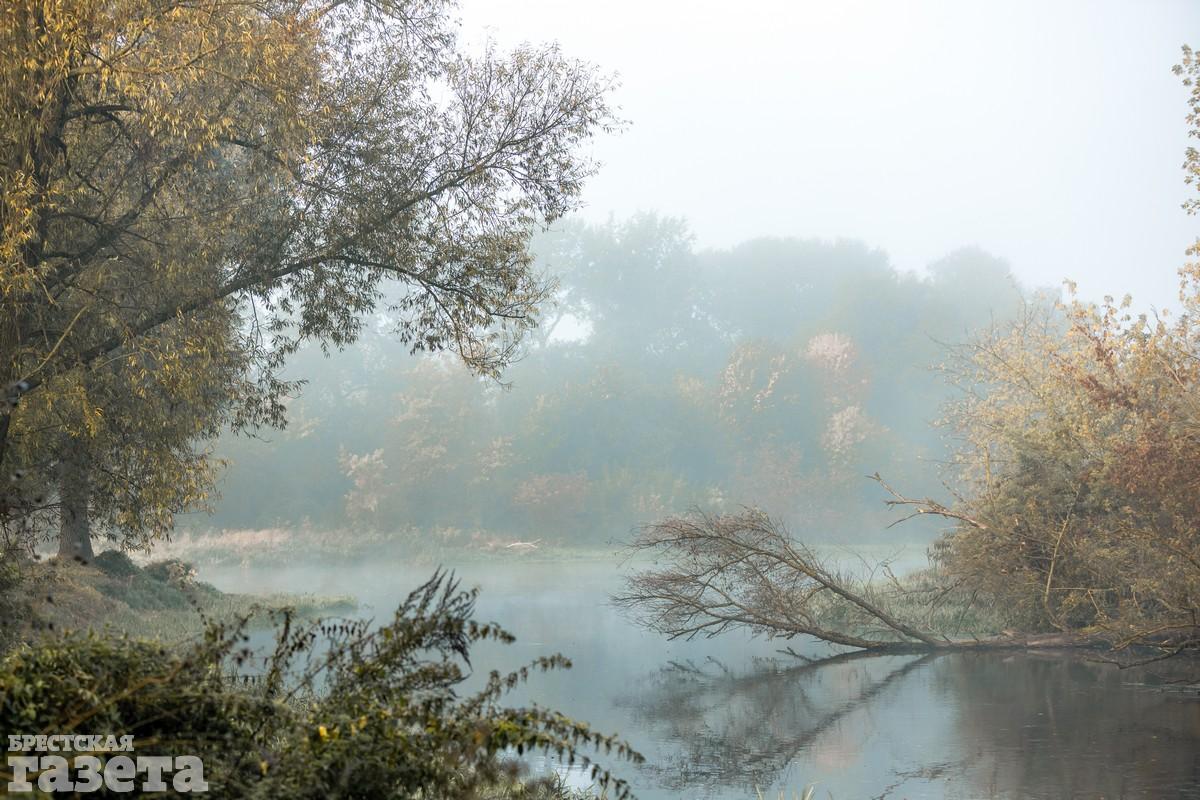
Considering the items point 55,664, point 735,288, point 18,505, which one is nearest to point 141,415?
point 18,505

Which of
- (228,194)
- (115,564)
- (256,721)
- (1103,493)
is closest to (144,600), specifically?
(115,564)

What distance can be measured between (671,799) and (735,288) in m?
62.0

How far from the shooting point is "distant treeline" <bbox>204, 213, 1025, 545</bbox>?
4688 cm

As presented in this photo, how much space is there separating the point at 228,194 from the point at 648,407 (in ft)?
143

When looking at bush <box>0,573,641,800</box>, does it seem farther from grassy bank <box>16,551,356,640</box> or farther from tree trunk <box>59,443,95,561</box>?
grassy bank <box>16,551,356,640</box>

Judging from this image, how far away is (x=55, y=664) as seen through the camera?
3414 millimetres

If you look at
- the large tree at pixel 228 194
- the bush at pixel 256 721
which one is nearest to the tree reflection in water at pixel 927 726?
the large tree at pixel 228 194

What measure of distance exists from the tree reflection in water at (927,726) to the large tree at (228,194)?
5644 mm

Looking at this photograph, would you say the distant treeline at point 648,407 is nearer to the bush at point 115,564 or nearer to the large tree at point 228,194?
the bush at point 115,564

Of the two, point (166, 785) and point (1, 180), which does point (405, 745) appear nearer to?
point (166, 785)

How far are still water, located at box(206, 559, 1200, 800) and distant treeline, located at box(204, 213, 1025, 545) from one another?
22.2m

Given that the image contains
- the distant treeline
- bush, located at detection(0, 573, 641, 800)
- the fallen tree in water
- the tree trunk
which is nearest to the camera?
bush, located at detection(0, 573, 641, 800)

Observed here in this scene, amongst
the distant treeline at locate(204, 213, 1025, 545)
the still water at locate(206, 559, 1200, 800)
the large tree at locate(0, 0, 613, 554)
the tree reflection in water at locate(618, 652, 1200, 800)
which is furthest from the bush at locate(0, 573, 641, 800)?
the distant treeline at locate(204, 213, 1025, 545)

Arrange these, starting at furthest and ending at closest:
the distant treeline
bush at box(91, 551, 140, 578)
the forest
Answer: the distant treeline < bush at box(91, 551, 140, 578) < the forest
